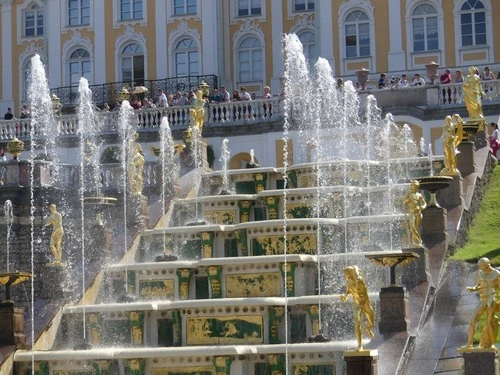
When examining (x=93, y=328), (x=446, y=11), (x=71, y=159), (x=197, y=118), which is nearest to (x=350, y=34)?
(x=446, y=11)

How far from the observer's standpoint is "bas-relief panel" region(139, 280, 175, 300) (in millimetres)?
25438

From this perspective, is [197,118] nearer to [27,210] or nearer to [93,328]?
[27,210]

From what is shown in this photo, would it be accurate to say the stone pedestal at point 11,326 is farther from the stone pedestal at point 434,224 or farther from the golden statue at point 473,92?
the golden statue at point 473,92

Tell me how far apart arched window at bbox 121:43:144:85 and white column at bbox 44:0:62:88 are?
2863 mm

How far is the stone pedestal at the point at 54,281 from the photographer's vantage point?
85.1ft

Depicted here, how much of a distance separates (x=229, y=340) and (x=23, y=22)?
40915 millimetres

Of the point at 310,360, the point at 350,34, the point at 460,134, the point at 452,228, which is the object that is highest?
the point at 350,34

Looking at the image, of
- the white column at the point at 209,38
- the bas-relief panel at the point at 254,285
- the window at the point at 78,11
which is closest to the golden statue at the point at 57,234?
the bas-relief panel at the point at 254,285

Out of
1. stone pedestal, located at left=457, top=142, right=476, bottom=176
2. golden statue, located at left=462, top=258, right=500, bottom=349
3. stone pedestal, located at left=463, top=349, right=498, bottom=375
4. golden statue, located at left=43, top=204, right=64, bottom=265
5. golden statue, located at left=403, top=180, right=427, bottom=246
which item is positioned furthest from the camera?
stone pedestal, located at left=457, top=142, right=476, bottom=176

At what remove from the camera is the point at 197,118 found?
35.9 meters

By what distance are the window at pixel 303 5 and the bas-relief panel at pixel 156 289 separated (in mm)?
32474

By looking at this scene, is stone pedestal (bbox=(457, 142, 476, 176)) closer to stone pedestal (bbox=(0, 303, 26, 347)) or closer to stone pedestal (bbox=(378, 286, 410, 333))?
stone pedestal (bbox=(378, 286, 410, 333))

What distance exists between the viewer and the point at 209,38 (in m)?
56.8

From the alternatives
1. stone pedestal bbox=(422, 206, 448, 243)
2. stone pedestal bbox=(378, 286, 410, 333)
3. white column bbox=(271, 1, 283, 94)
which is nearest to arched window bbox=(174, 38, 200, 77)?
white column bbox=(271, 1, 283, 94)
